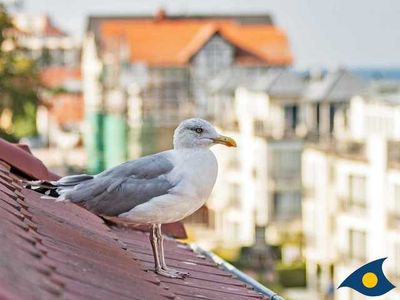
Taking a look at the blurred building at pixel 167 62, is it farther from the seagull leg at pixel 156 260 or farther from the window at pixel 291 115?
the seagull leg at pixel 156 260

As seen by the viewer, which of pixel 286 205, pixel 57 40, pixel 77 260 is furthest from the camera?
pixel 57 40

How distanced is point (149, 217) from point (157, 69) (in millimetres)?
95438

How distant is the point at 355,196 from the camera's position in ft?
185

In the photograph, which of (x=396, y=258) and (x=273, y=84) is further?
(x=273, y=84)

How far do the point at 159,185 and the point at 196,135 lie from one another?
0.31 meters

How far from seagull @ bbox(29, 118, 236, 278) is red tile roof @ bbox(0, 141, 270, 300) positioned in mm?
168

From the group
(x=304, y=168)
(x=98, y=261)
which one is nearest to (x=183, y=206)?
(x=98, y=261)

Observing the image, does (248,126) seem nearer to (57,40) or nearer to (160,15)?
(160,15)

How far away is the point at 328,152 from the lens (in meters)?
61.3

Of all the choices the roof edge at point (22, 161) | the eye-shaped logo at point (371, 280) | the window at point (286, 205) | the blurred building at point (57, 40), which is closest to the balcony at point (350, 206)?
the window at point (286, 205)

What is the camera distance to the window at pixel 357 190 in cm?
5519

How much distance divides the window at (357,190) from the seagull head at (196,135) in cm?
4745

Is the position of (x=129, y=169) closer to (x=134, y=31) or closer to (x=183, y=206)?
(x=183, y=206)

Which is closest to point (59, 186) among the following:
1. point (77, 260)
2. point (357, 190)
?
point (77, 260)
